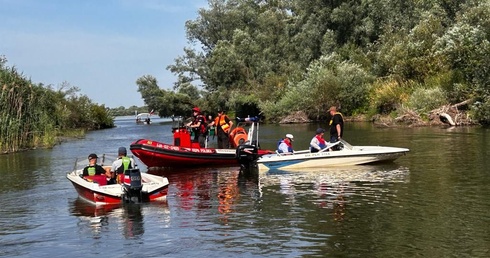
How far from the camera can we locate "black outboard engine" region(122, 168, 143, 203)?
42.8ft

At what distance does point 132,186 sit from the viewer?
13000mm

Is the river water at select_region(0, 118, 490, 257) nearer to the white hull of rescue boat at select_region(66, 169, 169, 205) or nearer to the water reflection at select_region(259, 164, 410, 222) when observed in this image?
the water reflection at select_region(259, 164, 410, 222)

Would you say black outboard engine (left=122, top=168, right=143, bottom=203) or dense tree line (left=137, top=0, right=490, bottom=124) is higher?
dense tree line (left=137, top=0, right=490, bottom=124)

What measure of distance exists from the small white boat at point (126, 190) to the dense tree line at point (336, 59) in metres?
28.1

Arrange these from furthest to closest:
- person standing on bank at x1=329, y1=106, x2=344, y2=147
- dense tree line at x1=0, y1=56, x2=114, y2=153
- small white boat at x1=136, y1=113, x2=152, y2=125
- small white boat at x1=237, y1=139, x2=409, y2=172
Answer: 1. small white boat at x1=136, y1=113, x2=152, y2=125
2. dense tree line at x1=0, y1=56, x2=114, y2=153
3. person standing on bank at x1=329, y1=106, x2=344, y2=147
4. small white boat at x1=237, y1=139, x2=409, y2=172

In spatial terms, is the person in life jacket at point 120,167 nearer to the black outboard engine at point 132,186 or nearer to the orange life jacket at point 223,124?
the black outboard engine at point 132,186

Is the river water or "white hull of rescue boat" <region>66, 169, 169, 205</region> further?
"white hull of rescue boat" <region>66, 169, 169, 205</region>

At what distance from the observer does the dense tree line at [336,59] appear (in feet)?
128

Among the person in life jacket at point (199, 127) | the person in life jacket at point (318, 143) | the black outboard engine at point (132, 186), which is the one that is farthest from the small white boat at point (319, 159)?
the black outboard engine at point (132, 186)

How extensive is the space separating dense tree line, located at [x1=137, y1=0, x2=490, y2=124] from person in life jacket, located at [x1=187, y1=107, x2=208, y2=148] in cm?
2101

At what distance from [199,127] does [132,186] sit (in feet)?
32.5

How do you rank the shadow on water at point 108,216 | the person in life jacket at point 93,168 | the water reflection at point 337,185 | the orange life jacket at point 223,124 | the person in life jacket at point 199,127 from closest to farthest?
the shadow on water at point 108,216 < the water reflection at point 337,185 < the person in life jacket at point 93,168 < the person in life jacket at point 199,127 < the orange life jacket at point 223,124

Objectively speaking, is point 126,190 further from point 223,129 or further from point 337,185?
point 223,129

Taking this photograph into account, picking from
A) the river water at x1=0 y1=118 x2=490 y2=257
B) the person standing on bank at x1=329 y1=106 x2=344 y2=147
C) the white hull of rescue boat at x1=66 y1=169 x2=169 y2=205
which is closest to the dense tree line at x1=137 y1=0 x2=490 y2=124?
the person standing on bank at x1=329 y1=106 x2=344 y2=147
